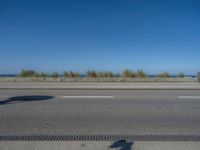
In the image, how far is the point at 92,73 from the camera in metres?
28.5

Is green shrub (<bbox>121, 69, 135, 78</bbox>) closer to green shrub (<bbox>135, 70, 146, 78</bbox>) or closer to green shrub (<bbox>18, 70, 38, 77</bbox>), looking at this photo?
green shrub (<bbox>135, 70, 146, 78</bbox>)

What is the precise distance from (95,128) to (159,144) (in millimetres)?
1711

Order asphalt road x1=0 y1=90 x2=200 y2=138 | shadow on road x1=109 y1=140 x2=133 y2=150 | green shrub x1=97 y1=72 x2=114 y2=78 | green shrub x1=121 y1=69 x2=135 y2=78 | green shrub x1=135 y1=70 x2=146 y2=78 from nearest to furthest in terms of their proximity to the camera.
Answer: shadow on road x1=109 y1=140 x2=133 y2=150 < asphalt road x1=0 y1=90 x2=200 y2=138 < green shrub x1=135 y1=70 x2=146 y2=78 < green shrub x1=97 y1=72 x2=114 y2=78 < green shrub x1=121 y1=69 x2=135 y2=78

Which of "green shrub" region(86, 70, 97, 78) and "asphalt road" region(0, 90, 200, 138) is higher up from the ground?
"green shrub" region(86, 70, 97, 78)

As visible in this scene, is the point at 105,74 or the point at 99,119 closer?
the point at 99,119

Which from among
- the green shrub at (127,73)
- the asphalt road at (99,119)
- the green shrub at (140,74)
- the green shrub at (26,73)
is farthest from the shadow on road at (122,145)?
the green shrub at (26,73)

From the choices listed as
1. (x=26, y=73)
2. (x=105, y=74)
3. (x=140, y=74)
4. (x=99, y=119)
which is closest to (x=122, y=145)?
(x=99, y=119)

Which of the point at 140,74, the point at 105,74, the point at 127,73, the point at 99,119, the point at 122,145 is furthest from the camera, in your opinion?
the point at 127,73

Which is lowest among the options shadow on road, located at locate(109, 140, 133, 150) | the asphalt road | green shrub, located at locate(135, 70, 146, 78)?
shadow on road, located at locate(109, 140, 133, 150)

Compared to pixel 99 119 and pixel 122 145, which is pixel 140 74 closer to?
pixel 99 119

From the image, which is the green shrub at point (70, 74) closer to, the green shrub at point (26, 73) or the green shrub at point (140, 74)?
the green shrub at point (26, 73)

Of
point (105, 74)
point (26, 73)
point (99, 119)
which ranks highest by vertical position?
point (26, 73)

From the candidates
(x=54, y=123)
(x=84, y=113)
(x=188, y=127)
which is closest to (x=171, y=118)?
(x=188, y=127)

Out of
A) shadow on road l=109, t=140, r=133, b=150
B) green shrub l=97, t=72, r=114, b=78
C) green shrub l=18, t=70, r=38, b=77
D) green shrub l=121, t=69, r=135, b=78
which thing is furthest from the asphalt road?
green shrub l=18, t=70, r=38, b=77
